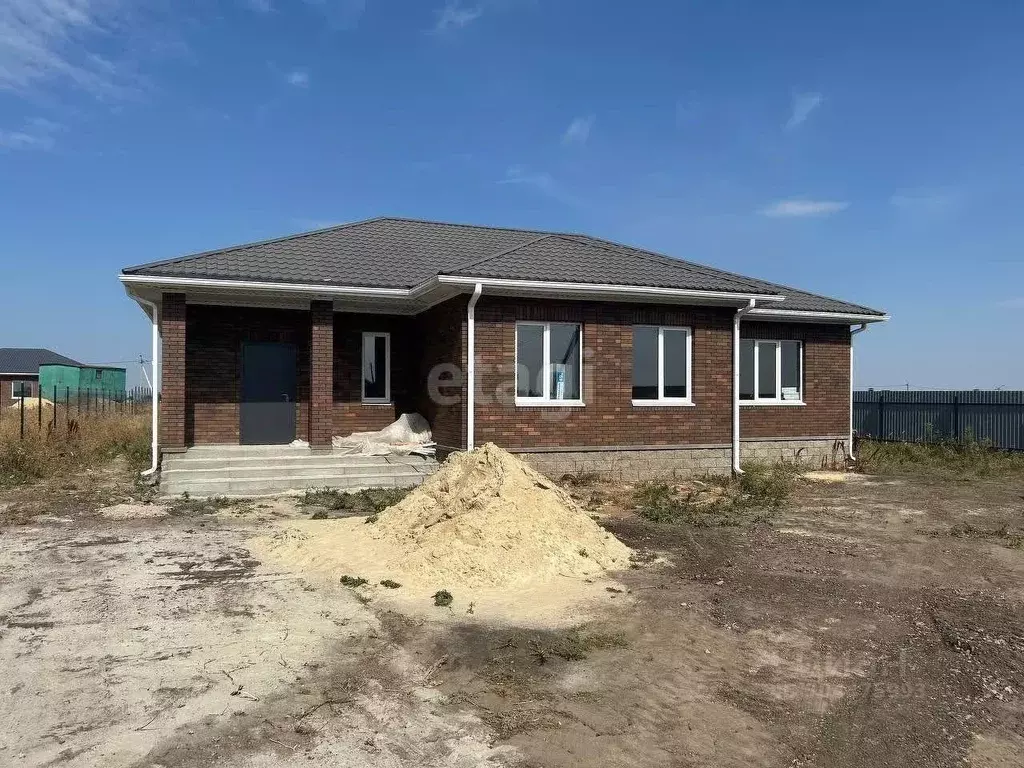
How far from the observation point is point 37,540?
27.3 feet

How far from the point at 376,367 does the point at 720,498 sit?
22.8 feet

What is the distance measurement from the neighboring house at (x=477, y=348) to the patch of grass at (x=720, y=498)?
0.79m

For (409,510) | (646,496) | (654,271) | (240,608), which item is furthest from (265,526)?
(654,271)

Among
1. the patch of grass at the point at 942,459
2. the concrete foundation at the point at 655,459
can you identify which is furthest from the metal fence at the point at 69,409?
the patch of grass at the point at 942,459

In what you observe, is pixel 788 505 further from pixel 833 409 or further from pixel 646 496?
pixel 833 409

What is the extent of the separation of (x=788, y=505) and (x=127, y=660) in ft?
30.5

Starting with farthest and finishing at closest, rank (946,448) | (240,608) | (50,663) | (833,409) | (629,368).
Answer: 1. (946,448)
2. (833,409)
3. (629,368)
4. (240,608)
5. (50,663)

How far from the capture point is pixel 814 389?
1620 centimetres

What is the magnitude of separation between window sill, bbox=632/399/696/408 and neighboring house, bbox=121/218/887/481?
0.04 m

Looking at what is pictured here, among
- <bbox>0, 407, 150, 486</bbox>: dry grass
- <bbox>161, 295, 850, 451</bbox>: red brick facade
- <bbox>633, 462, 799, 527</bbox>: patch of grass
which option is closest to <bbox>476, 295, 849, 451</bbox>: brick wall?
<bbox>161, 295, 850, 451</bbox>: red brick facade

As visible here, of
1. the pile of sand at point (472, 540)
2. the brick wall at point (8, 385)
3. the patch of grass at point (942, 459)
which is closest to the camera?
the pile of sand at point (472, 540)

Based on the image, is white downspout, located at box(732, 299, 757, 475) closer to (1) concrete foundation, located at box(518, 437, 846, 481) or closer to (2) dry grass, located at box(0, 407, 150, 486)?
(1) concrete foundation, located at box(518, 437, 846, 481)

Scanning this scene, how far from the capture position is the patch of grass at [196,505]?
33.1 feet

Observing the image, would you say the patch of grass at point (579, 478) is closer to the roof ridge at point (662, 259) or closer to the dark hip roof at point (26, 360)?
the roof ridge at point (662, 259)
